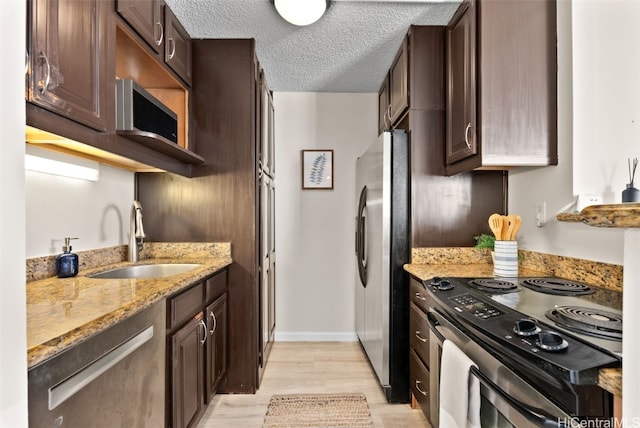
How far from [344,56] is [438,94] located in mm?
892

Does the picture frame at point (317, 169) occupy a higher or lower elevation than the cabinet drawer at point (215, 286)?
higher

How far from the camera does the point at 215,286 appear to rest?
6.73 feet

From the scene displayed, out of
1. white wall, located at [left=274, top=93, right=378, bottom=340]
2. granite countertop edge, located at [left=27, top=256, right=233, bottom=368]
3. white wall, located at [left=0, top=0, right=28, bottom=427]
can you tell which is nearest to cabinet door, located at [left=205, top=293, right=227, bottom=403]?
granite countertop edge, located at [left=27, top=256, right=233, bottom=368]

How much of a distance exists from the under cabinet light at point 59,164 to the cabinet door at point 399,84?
2002mm

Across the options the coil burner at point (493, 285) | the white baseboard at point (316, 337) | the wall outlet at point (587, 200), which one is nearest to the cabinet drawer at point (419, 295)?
the coil burner at point (493, 285)

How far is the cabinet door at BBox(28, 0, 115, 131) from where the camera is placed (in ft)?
3.52

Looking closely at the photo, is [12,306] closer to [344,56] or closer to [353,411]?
[353,411]

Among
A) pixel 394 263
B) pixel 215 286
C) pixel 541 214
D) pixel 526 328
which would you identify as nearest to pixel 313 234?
pixel 394 263

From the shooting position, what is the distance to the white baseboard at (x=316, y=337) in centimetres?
341

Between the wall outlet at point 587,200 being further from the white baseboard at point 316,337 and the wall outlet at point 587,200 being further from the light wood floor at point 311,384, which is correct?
the white baseboard at point 316,337

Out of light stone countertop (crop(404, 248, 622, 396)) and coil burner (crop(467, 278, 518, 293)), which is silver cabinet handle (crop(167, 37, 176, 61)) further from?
coil burner (crop(467, 278, 518, 293))

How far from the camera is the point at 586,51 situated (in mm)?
1608

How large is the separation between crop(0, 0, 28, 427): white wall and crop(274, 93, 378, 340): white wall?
2879 mm

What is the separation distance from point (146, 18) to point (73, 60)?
0.64 m
